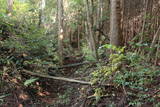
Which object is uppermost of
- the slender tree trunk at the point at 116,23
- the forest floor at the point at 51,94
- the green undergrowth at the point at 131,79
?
the slender tree trunk at the point at 116,23

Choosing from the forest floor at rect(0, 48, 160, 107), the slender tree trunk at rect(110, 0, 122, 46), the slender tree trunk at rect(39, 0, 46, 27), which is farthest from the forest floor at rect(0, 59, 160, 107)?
the slender tree trunk at rect(39, 0, 46, 27)

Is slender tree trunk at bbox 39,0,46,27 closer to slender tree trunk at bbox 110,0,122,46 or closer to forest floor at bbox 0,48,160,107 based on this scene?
forest floor at bbox 0,48,160,107

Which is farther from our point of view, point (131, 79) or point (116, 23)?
point (116, 23)

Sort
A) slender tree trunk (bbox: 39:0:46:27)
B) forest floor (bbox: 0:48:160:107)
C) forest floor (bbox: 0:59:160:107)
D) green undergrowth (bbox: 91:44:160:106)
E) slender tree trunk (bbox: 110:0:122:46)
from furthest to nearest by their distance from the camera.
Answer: slender tree trunk (bbox: 39:0:46:27), slender tree trunk (bbox: 110:0:122:46), forest floor (bbox: 0:59:160:107), forest floor (bbox: 0:48:160:107), green undergrowth (bbox: 91:44:160:106)

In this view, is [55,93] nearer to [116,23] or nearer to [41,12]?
[116,23]

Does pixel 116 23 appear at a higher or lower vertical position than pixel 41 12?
lower

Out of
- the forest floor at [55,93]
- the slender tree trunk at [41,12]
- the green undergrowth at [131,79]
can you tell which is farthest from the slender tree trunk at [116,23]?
Answer: the slender tree trunk at [41,12]

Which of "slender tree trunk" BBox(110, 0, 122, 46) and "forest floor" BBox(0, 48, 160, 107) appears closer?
"forest floor" BBox(0, 48, 160, 107)

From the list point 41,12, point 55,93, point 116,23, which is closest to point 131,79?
point 116,23

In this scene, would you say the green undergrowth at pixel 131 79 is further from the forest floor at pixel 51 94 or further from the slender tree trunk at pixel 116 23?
the slender tree trunk at pixel 116 23

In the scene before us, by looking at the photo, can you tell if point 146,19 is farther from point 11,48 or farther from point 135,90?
point 11,48

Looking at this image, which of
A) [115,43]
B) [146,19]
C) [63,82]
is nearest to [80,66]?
[63,82]

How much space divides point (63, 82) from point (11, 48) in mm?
2055

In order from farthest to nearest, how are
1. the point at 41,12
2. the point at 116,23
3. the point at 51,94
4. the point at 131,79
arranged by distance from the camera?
the point at 41,12 < the point at 51,94 < the point at 116,23 < the point at 131,79
